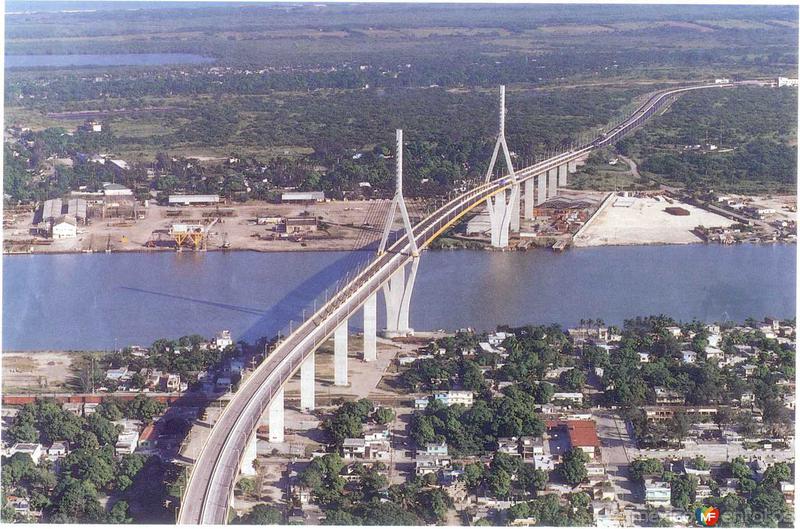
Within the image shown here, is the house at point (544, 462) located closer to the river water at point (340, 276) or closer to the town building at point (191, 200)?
the river water at point (340, 276)

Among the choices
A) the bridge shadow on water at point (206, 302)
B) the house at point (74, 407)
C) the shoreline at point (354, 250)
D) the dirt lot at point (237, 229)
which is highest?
the dirt lot at point (237, 229)

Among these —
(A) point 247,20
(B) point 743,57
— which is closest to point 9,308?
(B) point 743,57

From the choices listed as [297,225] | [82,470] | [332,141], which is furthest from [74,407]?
[332,141]

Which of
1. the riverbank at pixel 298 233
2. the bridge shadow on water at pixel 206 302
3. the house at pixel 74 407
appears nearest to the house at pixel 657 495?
the house at pixel 74 407

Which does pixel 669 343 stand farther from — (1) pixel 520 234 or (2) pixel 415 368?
(1) pixel 520 234

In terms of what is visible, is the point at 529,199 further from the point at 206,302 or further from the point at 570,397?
the point at 570,397

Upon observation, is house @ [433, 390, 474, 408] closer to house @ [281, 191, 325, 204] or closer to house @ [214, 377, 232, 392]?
house @ [214, 377, 232, 392]
